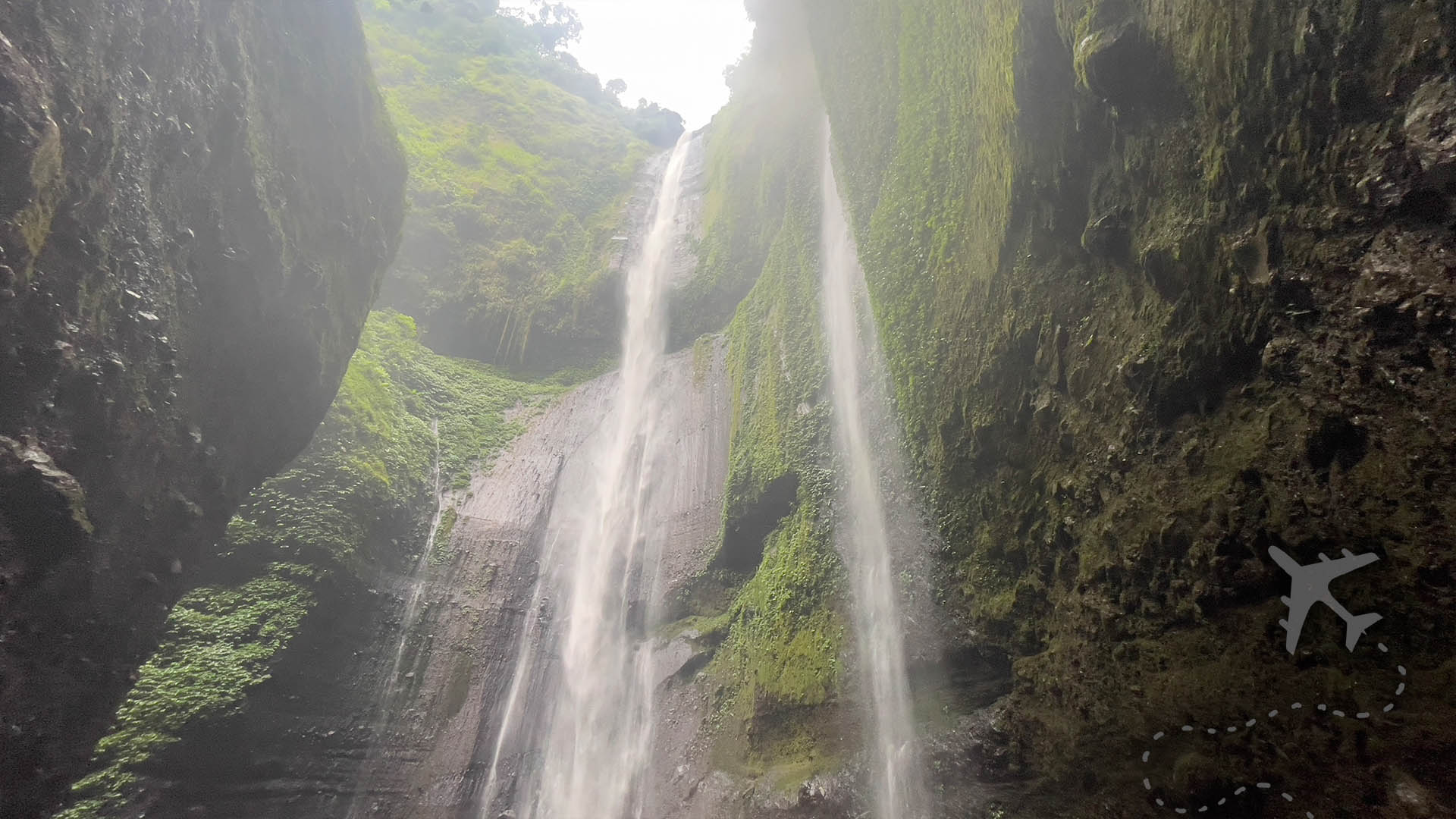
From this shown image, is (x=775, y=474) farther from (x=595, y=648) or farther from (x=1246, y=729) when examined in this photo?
(x=1246, y=729)

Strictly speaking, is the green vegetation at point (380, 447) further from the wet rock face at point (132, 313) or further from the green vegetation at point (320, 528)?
the wet rock face at point (132, 313)

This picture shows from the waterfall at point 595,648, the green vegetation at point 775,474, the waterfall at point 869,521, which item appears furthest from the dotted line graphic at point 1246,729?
the waterfall at point 595,648

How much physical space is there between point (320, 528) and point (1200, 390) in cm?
1177

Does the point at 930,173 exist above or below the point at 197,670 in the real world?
above

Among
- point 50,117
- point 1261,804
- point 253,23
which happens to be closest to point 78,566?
point 50,117

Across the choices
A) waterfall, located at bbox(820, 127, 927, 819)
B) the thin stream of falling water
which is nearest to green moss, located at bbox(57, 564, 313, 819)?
the thin stream of falling water

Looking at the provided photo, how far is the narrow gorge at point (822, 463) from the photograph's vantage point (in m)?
3.76

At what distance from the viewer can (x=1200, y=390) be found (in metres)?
4.73

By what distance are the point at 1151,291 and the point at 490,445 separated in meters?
13.8

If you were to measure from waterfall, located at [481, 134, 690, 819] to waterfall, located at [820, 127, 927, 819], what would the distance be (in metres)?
4.14

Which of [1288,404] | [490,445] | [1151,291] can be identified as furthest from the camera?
[490,445]

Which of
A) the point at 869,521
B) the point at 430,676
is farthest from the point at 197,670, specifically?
the point at 869,521

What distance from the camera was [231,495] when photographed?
890 cm

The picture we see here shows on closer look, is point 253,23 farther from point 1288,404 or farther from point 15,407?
point 1288,404
